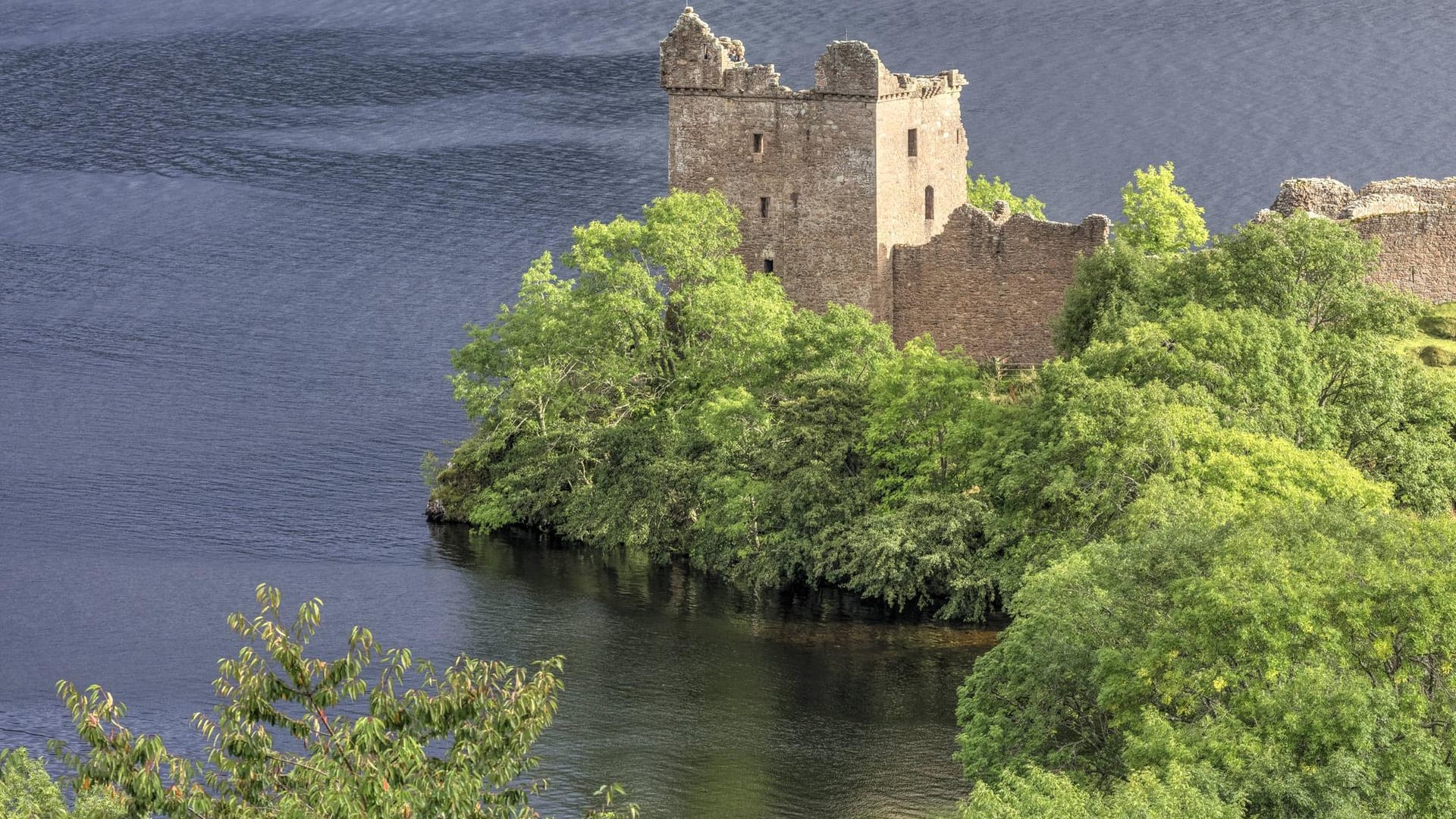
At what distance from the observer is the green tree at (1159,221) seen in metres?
81.5

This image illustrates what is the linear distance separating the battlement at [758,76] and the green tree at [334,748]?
4298 cm

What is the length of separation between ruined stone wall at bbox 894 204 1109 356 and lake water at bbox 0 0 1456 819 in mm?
12406

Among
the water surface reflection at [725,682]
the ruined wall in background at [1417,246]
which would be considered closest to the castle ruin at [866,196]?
the ruined wall in background at [1417,246]

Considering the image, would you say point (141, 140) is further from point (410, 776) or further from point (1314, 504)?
point (410, 776)

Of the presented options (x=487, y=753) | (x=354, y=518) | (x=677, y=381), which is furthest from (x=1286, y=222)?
(x=487, y=753)

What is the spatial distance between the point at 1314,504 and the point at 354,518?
117 feet

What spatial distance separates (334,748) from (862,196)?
150ft

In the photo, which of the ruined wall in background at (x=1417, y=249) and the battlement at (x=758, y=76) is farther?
the battlement at (x=758, y=76)

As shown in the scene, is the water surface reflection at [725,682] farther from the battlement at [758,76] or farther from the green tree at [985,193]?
the green tree at [985,193]

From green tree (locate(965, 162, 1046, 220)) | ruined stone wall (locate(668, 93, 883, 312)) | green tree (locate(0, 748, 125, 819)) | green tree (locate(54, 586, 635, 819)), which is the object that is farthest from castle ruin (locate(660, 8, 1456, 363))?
green tree (locate(0, 748, 125, 819))

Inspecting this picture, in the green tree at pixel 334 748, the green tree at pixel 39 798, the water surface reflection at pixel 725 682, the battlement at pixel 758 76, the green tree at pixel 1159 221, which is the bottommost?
the water surface reflection at pixel 725 682

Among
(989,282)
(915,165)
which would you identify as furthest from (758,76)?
(989,282)

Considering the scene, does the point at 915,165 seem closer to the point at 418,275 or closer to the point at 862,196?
the point at 862,196

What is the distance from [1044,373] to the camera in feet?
208
